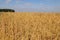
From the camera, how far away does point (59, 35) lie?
438 cm

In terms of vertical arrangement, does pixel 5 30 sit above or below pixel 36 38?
below

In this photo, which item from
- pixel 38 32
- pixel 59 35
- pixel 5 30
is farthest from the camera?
pixel 5 30

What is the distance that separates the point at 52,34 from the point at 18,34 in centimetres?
91

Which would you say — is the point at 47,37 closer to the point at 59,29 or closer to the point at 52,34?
the point at 52,34

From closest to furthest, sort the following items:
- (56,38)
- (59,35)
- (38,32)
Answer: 1. (56,38)
2. (59,35)
3. (38,32)

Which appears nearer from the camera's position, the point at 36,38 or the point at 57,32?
the point at 36,38

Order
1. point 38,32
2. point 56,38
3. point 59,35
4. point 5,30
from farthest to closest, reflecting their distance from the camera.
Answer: point 5,30
point 38,32
point 59,35
point 56,38

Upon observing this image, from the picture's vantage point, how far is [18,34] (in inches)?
185

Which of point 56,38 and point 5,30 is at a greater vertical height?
point 56,38

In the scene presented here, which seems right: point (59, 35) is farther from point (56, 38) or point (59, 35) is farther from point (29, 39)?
point (29, 39)

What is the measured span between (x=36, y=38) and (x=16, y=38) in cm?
56

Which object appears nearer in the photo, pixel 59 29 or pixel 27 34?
pixel 27 34

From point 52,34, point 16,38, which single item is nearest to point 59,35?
point 52,34

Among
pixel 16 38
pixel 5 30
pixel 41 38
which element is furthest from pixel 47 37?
pixel 5 30
